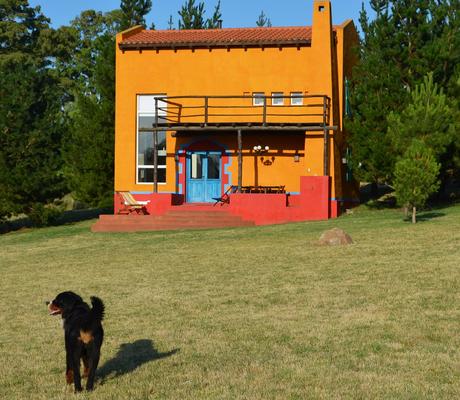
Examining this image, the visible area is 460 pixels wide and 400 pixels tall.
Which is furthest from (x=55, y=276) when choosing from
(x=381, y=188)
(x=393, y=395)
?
(x=381, y=188)

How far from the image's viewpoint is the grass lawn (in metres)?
7.84

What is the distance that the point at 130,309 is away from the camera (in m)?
12.3

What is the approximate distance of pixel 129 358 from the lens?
9.12 m

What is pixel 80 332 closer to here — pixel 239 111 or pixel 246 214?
pixel 246 214

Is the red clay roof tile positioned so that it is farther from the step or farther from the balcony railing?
the step

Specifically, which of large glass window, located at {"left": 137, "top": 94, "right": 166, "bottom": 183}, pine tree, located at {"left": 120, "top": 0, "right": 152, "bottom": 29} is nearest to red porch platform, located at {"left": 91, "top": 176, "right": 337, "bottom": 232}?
large glass window, located at {"left": 137, "top": 94, "right": 166, "bottom": 183}

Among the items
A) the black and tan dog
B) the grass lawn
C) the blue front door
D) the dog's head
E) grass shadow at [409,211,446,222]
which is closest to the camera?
the black and tan dog

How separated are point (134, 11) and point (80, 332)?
35.6 meters

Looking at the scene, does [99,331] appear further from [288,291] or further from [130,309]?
[288,291]

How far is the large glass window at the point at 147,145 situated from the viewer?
104 feet

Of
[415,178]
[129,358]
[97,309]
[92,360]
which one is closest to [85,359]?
[92,360]

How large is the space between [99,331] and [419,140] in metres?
17.5

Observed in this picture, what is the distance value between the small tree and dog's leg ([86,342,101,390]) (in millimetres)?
15613

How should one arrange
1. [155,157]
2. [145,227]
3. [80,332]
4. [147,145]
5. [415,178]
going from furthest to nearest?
1. [147,145]
2. [155,157]
3. [145,227]
4. [415,178]
5. [80,332]
